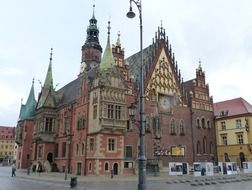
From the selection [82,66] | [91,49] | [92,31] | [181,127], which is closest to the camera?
[181,127]

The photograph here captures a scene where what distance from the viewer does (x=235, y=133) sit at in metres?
58.5

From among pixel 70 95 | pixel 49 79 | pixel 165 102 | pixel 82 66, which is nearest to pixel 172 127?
pixel 165 102

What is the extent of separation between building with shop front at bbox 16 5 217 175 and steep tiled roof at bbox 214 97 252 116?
491cm

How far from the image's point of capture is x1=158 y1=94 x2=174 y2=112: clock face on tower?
166 ft

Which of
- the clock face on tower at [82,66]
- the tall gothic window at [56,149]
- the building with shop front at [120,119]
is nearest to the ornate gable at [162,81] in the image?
the building with shop front at [120,119]

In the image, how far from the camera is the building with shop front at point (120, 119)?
41.8m

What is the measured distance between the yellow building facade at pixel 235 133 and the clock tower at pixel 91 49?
3202 centimetres

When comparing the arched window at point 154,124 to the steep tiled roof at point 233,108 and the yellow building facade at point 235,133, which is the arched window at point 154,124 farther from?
the steep tiled roof at point 233,108

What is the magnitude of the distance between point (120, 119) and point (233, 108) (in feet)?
101

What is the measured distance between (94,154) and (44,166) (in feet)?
56.9

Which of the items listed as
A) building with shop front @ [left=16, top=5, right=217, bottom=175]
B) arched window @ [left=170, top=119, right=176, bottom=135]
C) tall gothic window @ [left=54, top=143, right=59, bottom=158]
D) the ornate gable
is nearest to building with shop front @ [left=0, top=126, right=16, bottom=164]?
building with shop front @ [left=16, top=5, right=217, bottom=175]

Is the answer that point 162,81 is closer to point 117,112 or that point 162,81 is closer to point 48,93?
point 117,112

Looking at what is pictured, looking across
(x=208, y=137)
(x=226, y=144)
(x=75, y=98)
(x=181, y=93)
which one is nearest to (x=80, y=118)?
(x=75, y=98)

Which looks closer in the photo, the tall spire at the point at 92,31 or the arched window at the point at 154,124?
the arched window at the point at 154,124
